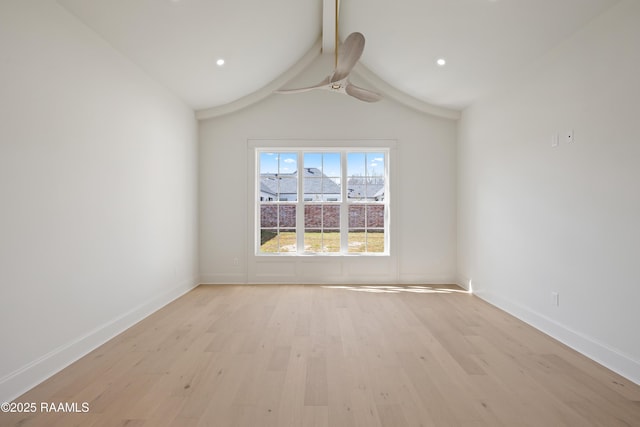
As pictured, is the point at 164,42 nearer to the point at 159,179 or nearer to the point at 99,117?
the point at 99,117

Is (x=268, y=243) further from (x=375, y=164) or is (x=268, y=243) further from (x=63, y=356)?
(x=63, y=356)

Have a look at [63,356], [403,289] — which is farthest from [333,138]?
[63,356]

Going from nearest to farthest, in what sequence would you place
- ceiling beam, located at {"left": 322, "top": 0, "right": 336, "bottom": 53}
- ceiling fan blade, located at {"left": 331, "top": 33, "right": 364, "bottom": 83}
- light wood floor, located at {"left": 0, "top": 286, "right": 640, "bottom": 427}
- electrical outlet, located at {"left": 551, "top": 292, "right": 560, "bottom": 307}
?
light wood floor, located at {"left": 0, "top": 286, "right": 640, "bottom": 427}, ceiling fan blade, located at {"left": 331, "top": 33, "right": 364, "bottom": 83}, electrical outlet, located at {"left": 551, "top": 292, "right": 560, "bottom": 307}, ceiling beam, located at {"left": 322, "top": 0, "right": 336, "bottom": 53}

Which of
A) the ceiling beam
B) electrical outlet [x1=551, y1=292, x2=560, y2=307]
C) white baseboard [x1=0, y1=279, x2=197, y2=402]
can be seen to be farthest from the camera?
the ceiling beam

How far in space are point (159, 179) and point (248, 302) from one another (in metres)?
1.91

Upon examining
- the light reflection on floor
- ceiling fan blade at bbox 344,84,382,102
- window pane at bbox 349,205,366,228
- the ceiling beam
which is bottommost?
the light reflection on floor

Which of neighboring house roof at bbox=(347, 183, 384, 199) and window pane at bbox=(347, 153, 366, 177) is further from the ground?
window pane at bbox=(347, 153, 366, 177)

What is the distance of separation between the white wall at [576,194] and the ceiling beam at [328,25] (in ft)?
7.69

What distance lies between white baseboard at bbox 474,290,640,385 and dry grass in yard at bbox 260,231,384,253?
2.03 metres

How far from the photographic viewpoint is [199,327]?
10.8 feet

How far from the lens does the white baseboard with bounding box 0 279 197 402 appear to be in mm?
2035

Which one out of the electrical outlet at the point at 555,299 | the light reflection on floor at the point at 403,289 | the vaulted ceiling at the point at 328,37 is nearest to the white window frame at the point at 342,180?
the light reflection on floor at the point at 403,289

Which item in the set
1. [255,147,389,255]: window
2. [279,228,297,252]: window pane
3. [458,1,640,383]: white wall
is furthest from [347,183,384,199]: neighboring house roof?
[458,1,640,383]: white wall

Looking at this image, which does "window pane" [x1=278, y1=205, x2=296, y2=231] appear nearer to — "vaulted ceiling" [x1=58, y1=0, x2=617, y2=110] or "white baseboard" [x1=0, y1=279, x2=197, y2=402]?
"vaulted ceiling" [x1=58, y1=0, x2=617, y2=110]
